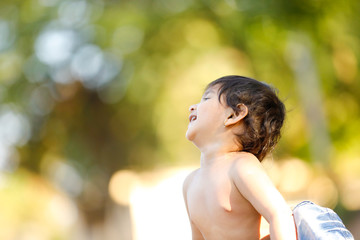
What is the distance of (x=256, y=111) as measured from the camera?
2088 mm

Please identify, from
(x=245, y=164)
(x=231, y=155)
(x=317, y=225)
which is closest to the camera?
(x=317, y=225)

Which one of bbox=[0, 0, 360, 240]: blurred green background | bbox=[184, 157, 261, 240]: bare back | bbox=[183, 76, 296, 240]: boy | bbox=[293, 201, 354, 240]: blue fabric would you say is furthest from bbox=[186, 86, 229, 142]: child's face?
bbox=[0, 0, 360, 240]: blurred green background

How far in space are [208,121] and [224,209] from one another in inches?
13.9

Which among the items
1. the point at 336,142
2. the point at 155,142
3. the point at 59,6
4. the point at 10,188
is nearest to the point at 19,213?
the point at 10,188

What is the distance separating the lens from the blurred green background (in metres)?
12.3

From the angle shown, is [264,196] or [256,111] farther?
[256,111]

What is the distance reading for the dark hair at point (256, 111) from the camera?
82.2 inches

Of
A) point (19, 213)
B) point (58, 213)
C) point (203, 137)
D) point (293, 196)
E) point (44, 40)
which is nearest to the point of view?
point (203, 137)

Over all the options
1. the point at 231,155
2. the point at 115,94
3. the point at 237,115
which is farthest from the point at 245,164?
the point at 115,94

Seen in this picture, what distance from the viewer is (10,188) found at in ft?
42.5

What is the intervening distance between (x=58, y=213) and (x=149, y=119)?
12.2 feet

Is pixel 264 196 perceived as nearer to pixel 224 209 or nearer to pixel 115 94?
pixel 224 209

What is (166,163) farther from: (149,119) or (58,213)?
(58,213)

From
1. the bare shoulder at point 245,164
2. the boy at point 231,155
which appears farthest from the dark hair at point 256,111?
the bare shoulder at point 245,164
